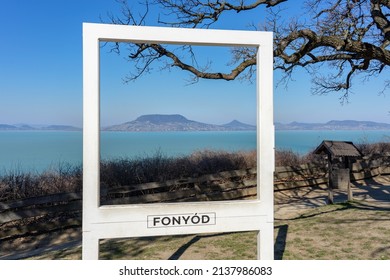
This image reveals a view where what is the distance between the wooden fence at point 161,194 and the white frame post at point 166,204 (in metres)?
5.84

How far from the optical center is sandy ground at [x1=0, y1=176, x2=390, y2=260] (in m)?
7.92

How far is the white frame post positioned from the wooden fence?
5.84 metres

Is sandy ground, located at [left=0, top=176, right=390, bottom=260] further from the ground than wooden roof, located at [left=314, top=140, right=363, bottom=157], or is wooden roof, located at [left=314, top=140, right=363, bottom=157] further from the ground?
wooden roof, located at [left=314, top=140, right=363, bottom=157]

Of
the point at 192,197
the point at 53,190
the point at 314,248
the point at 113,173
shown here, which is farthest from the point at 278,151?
the point at 314,248

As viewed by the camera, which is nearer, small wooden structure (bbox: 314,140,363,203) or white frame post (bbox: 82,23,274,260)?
white frame post (bbox: 82,23,274,260)

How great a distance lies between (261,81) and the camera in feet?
13.0

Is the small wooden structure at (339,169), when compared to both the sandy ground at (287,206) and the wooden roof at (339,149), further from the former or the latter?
the sandy ground at (287,206)

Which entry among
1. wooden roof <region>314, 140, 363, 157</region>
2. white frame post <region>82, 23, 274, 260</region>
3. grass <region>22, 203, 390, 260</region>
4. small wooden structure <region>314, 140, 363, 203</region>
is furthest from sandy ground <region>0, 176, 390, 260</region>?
white frame post <region>82, 23, 274, 260</region>

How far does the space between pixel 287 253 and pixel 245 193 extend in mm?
6971

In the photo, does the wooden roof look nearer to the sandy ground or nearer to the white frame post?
the sandy ground

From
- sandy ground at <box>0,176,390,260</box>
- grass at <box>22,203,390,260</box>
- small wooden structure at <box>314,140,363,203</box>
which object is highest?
small wooden structure at <box>314,140,363,203</box>

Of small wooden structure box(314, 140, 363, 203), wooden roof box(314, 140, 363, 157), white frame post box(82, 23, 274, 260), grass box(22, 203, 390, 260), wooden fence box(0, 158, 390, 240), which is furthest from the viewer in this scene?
wooden roof box(314, 140, 363, 157)

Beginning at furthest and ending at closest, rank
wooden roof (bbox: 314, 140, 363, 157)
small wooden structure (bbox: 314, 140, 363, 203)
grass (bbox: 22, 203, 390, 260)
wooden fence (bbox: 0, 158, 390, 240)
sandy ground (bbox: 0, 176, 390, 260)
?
wooden roof (bbox: 314, 140, 363, 157) < small wooden structure (bbox: 314, 140, 363, 203) < wooden fence (bbox: 0, 158, 390, 240) < sandy ground (bbox: 0, 176, 390, 260) < grass (bbox: 22, 203, 390, 260)

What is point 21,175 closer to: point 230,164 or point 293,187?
point 230,164
